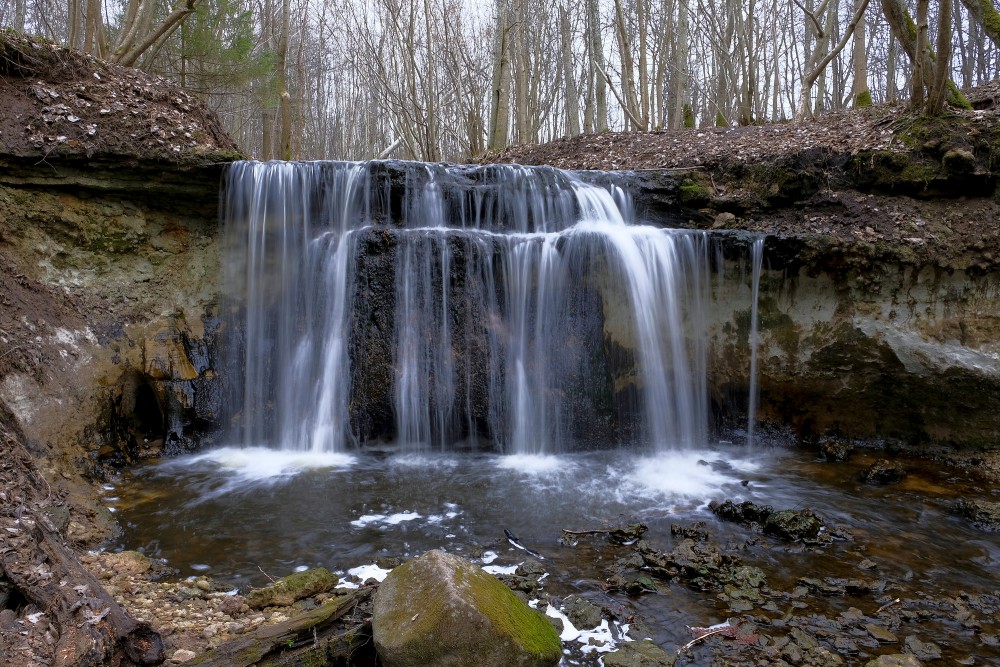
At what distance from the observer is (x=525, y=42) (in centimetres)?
1688

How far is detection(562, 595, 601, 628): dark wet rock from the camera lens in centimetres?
345

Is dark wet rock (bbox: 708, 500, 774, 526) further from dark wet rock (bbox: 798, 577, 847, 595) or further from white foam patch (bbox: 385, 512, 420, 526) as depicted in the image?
white foam patch (bbox: 385, 512, 420, 526)

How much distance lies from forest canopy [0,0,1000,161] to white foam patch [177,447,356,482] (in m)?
6.46

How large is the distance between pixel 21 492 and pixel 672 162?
383 inches

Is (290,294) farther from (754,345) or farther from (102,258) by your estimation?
(754,345)

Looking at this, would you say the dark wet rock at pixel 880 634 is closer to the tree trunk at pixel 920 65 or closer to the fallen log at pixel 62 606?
the fallen log at pixel 62 606

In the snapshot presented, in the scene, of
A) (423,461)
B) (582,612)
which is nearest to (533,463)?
(423,461)

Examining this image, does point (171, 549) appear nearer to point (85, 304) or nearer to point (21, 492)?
point (21, 492)

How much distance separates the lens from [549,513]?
5184 millimetres

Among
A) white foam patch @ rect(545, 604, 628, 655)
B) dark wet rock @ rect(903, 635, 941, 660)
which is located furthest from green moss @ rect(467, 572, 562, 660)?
dark wet rock @ rect(903, 635, 941, 660)

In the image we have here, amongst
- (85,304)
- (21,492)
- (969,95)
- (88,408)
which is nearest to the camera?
(21,492)

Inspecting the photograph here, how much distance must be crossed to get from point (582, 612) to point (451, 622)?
1.26 metres

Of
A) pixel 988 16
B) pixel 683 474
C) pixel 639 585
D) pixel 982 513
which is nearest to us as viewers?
pixel 639 585

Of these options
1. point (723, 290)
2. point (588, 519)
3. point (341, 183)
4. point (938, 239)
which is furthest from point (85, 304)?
point (938, 239)
